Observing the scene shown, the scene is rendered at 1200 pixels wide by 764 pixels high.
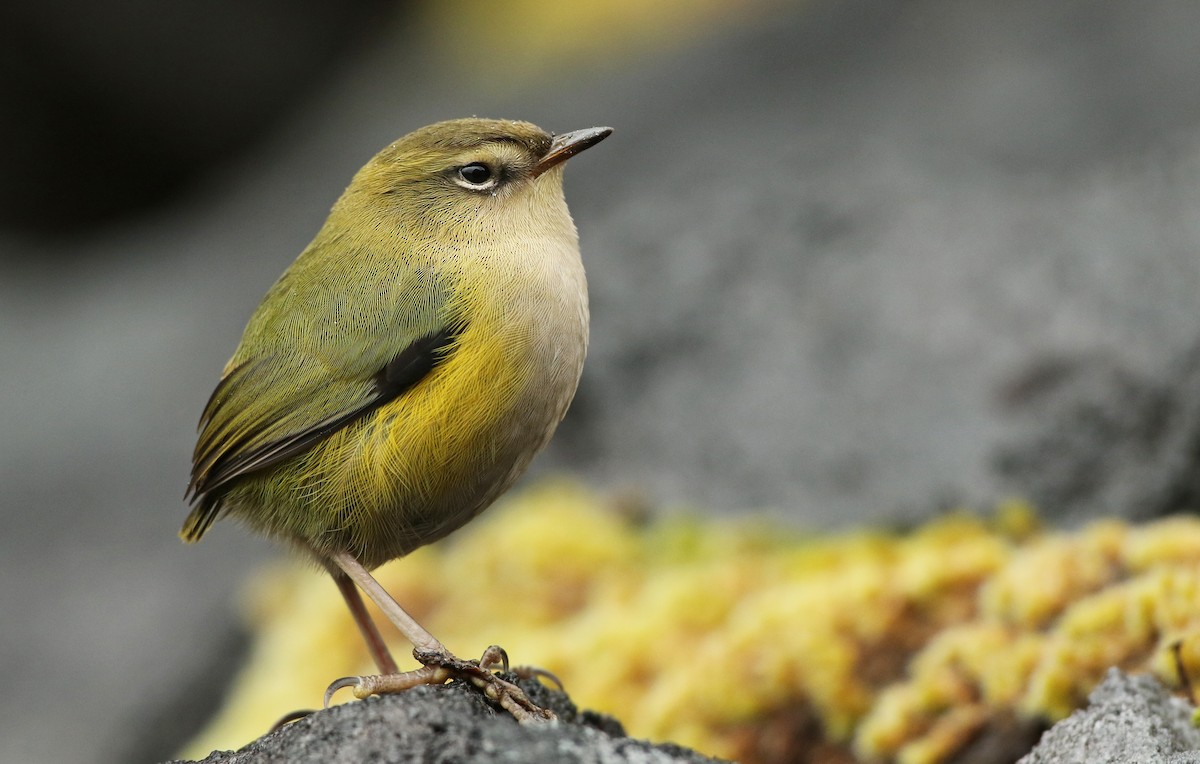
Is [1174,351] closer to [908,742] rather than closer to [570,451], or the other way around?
[908,742]

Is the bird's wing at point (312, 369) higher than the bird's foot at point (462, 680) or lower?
higher

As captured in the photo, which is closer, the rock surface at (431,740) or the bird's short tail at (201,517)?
the rock surface at (431,740)

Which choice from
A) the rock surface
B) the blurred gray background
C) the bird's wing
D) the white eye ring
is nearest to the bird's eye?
the white eye ring

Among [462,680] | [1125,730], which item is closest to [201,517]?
[462,680]

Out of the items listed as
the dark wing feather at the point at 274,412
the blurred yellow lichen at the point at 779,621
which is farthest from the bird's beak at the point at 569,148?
the blurred yellow lichen at the point at 779,621

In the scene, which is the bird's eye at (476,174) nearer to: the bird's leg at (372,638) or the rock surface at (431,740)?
the bird's leg at (372,638)

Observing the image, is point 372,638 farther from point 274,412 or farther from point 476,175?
point 476,175
